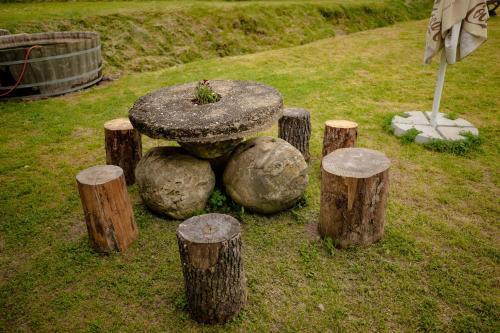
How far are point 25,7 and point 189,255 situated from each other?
43.9ft

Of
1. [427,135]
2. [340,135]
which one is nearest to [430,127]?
[427,135]

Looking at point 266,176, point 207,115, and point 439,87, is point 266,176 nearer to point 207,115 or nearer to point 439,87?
point 207,115

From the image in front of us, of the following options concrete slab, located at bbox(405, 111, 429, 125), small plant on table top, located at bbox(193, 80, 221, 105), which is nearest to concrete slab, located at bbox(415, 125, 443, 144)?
concrete slab, located at bbox(405, 111, 429, 125)

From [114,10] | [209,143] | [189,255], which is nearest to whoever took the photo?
[189,255]

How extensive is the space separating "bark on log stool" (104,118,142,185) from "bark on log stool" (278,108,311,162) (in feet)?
6.83

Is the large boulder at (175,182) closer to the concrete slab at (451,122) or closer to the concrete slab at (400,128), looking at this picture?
the concrete slab at (400,128)

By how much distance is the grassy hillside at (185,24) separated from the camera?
1056 cm

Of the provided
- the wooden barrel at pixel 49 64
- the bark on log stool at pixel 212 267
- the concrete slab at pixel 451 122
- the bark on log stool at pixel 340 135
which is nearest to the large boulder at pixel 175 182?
the bark on log stool at pixel 212 267

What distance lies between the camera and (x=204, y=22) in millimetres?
12258

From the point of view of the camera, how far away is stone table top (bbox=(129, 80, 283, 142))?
144 inches

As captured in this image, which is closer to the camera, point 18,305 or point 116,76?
point 18,305

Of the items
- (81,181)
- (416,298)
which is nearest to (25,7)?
(81,181)

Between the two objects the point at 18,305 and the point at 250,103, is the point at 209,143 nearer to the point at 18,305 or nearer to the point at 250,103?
the point at 250,103

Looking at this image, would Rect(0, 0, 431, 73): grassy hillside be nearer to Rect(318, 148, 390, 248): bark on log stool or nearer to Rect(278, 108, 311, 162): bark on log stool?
Rect(278, 108, 311, 162): bark on log stool
